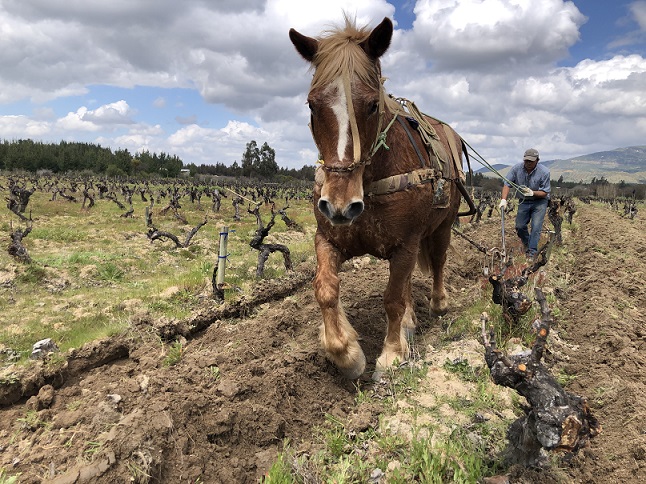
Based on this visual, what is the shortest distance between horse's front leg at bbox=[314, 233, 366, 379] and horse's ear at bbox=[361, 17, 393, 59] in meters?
1.62

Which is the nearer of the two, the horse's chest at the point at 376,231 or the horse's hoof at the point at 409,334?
the horse's chest at the point at 376,231

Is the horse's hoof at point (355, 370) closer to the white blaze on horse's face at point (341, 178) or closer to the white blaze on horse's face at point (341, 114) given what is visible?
the white blaze on horse's face at point (341, 178)

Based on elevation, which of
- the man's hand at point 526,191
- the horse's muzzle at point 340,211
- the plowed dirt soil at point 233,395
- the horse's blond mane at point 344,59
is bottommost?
the plowed dirt soil at point 233,395

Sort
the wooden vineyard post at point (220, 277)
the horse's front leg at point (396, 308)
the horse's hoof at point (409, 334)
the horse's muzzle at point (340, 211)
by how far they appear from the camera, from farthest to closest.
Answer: the wooden vineyard post at point (220, 277), the horse's hoof at point (409, 334), the horse's front leg at point (396, 308), the horse's muzzle at point (340, 211)

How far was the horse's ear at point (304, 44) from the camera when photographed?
321 centimetres

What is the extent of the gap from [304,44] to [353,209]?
1.40m

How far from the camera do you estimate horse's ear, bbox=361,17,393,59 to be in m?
3.03

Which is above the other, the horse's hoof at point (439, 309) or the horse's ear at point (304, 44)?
the horse's ear at point (304, 44)

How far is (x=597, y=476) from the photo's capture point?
232cm

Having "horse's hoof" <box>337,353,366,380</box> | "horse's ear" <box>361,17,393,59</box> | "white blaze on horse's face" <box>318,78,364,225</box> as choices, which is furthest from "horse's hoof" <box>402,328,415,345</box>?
"horse's ear" <box>361,17,393,59</box>

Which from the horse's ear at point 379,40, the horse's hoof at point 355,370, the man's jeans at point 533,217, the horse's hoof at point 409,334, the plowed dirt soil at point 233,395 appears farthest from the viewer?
the man's jeans at point 533,217

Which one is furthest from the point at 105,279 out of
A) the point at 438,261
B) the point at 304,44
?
the point at 304,44

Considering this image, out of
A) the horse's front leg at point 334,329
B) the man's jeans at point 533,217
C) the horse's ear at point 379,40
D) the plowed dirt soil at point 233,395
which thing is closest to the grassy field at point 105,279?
the plowed dirt soil at point 233,395

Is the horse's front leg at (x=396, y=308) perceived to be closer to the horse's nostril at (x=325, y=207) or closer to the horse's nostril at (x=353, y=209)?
Answer: the horse's nostril at (x=353, y=209)
